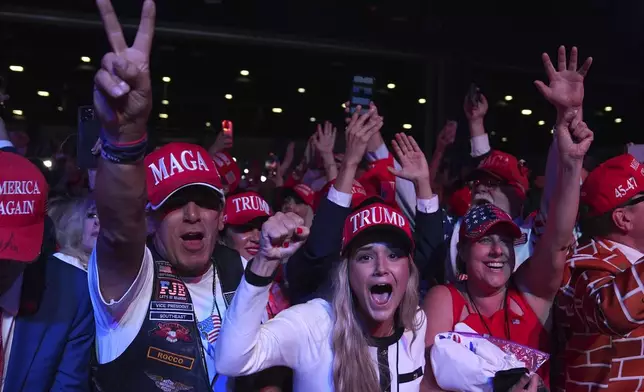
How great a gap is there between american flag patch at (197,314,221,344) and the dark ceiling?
706 centimetres

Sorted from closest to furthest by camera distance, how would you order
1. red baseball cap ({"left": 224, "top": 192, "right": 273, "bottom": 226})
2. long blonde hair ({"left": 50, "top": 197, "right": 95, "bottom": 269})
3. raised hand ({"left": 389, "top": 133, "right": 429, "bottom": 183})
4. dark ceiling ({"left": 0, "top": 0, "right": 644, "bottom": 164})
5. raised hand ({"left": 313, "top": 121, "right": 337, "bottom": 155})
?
long blonde hair ({"left": 50, "top": 197, "right": 95, "bottom": 269}) < raised hand ({"left": 389, "top": 133, "right": 429, "bottom": 183}) < red baseball cap ({"left": 224, "top": 192, "right": 273, "bottom": 226}) < raised hand ({"left": 313, "top": 121, "right": 337, "bottom": 155}) < dark ceiling ({"left": 0, "top": 0, "right": 644, "bottom": 164})

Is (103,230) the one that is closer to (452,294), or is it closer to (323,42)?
(452,294)

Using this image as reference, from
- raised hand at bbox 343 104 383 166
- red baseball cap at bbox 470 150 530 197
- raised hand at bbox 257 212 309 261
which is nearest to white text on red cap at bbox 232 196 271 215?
raised hand at bbox 343 104 383 166

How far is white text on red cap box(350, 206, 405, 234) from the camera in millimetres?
2496

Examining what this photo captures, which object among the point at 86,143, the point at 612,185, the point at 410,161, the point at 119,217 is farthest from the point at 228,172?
the point at 119,217

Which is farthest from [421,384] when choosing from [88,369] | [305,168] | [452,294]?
[305,168]

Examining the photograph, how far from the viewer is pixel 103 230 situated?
5.76 ft

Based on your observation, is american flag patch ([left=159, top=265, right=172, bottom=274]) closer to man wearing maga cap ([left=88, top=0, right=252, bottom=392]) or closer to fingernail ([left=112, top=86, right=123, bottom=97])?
man wearing maga cap ([left=88, top=0, right=252, bottom=392])

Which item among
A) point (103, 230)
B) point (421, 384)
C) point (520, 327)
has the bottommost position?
point (421, 384)

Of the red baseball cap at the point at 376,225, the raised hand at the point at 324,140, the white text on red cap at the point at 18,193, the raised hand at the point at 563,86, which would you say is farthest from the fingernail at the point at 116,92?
the raised hand at the point at 324,140

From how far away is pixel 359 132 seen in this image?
3488mm

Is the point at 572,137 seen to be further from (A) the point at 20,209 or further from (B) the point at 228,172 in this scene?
(B) the point at 228,172

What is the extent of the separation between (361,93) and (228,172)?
1.12 m

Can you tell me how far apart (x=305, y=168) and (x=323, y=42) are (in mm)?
3984
